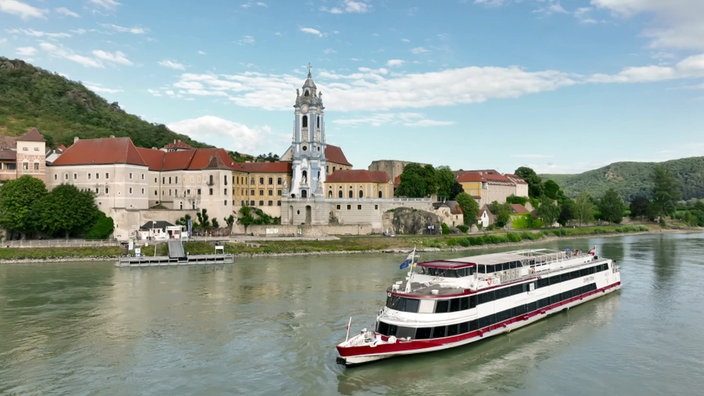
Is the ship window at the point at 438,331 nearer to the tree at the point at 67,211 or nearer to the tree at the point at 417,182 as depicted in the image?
the tree at the point at 67,211

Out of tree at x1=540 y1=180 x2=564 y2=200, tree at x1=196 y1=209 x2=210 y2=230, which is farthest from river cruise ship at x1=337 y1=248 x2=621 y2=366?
tree at x1=540 y1=180 x2=564 y2=200

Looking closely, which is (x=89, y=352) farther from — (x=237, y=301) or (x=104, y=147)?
(x=104, y=147)

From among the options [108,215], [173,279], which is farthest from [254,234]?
[173,279]

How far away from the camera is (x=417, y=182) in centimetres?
7450

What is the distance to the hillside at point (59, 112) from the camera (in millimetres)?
95125

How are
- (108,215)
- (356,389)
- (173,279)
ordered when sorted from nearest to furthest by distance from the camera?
(356,389) < (173,279) < (108,215)

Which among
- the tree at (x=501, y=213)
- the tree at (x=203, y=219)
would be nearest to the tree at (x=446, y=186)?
the tree at (x=501, y=213)

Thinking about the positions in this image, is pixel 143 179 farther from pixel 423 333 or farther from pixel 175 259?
pixel 423 333

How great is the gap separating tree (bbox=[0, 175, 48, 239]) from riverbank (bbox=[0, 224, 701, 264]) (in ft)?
12.8

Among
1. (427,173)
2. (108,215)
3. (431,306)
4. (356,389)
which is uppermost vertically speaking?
(427,173)

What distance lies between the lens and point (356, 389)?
18172 millimetres

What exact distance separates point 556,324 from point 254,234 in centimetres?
4346

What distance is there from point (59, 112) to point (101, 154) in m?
58.6

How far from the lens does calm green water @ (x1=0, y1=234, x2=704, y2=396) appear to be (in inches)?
736
